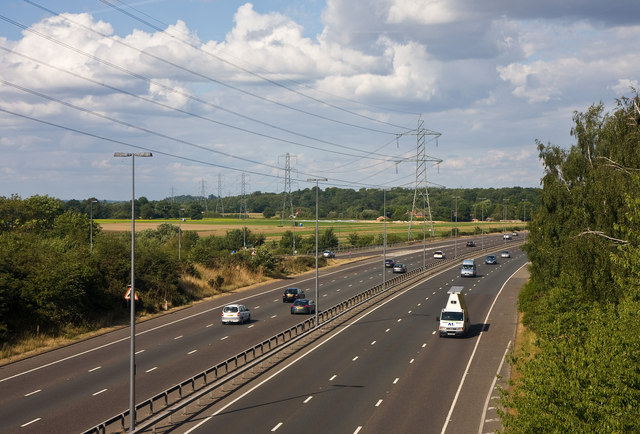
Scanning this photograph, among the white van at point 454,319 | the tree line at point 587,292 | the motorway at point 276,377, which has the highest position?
the tree line at point 587,292

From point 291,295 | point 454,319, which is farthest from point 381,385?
point 291,295

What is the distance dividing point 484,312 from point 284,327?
1874 cm

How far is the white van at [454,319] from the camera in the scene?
43656mm

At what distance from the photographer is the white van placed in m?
43.7

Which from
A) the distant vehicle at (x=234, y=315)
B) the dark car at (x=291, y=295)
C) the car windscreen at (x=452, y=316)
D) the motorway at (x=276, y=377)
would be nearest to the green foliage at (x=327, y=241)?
the dark car at (x=291, y=295)

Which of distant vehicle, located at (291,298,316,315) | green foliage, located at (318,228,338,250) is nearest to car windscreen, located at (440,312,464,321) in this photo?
distant vehicle, located at (291,298,316,315)

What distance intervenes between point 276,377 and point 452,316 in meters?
16.6

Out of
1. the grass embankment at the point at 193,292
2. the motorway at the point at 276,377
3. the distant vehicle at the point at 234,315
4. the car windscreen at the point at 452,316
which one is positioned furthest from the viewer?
the distant vehicle at the point at 234,315

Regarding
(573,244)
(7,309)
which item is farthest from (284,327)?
(573,244)

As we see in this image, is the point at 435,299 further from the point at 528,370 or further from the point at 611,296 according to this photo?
the point at 528,370

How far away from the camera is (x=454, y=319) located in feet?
145

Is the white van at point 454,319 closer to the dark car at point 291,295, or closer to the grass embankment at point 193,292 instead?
the dark car at point 291,295

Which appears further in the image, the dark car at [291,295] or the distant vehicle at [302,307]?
the dark car at [291,295]

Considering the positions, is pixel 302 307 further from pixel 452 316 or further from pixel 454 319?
pixel 454 319
